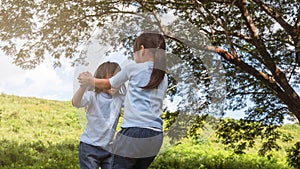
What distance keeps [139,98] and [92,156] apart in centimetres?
69

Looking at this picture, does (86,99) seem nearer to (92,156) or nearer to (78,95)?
(78,95)

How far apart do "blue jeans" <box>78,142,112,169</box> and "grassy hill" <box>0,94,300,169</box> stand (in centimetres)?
326

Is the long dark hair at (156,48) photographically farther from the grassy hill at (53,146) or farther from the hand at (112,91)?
the grassy hill at (53,146)

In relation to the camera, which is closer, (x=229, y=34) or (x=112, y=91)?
(x=112, y=91)

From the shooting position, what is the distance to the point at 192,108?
2424mm

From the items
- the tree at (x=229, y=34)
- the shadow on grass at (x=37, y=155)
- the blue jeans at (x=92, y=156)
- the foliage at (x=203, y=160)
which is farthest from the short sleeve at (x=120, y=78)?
the foliage at (x=203, y=160)

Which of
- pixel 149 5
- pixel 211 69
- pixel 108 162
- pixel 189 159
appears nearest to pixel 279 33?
pixel 149 5

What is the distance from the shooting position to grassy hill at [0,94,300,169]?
607cm

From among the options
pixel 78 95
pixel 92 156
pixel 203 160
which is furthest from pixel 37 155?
pixel 78 95

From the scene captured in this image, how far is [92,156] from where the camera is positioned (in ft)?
7.55

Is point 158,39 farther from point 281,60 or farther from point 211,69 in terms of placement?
point 281,60

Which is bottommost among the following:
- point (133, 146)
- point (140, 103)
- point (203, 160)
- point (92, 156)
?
point (203, 160)

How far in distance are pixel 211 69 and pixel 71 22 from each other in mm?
2682

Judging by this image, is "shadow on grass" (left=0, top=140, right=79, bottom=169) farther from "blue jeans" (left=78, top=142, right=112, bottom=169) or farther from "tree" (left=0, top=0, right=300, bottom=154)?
"blue jeans" (left=78, top=142, right=112, bottom=169)
